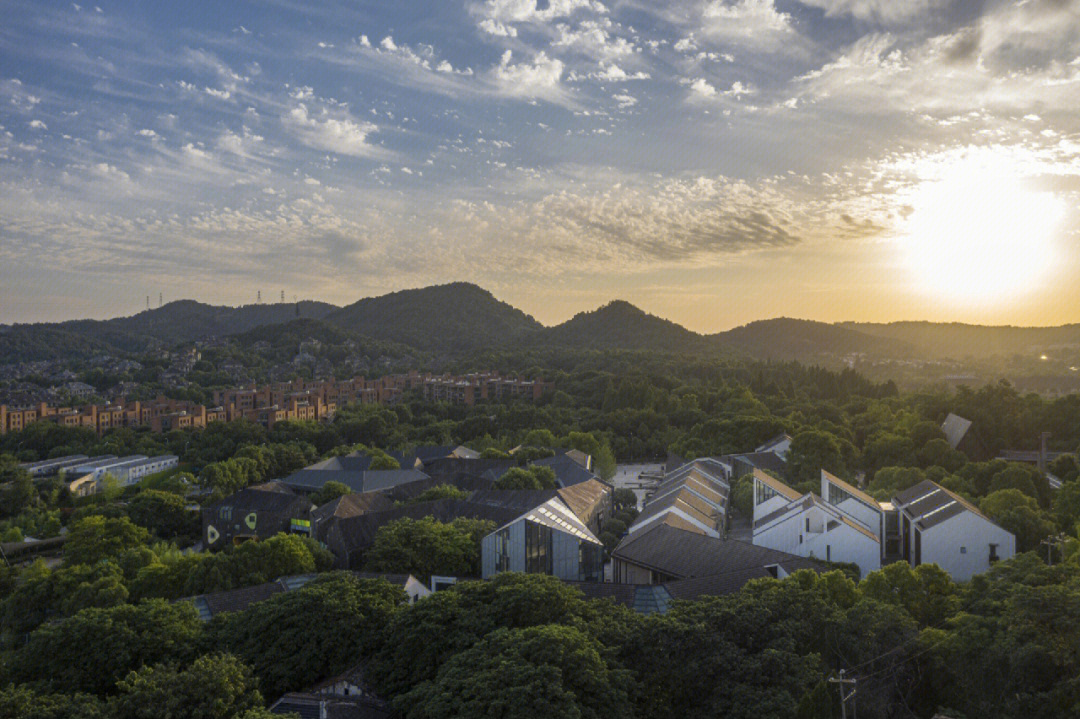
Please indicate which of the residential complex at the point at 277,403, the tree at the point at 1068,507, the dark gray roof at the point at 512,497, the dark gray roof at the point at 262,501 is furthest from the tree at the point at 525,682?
the residential complex at the point at 277,403

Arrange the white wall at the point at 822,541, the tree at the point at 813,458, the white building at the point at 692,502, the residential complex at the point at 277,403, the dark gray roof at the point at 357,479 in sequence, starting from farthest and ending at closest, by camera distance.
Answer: the residential complex at the point at 277,403
the dark gray roof at the point at 357,479
the tree at the point at 813,458
the white building at the point at 692,502
the white wall at the point at 822,541

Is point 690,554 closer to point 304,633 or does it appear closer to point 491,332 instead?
point 304,633

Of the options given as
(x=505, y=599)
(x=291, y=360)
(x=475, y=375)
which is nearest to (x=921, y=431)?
(x=505, y=599)

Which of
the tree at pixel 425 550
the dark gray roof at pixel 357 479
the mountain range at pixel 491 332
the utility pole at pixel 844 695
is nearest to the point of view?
the utility pole at pixel 844 695

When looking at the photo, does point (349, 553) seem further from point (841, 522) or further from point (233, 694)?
point (841, 522)

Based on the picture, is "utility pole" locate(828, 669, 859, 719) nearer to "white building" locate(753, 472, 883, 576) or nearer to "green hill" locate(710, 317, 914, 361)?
"white building" locate(753, 472, 883, 576)

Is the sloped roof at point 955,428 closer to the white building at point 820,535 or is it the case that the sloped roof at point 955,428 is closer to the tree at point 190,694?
the white building at point 820,535

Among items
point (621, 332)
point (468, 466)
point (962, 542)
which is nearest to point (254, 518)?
point (468, 466)
